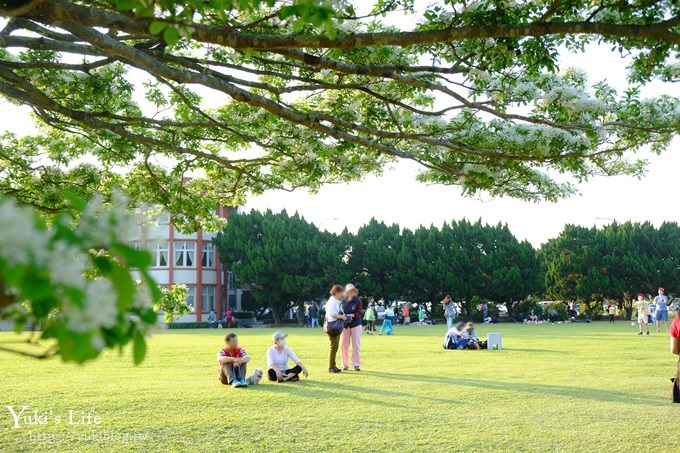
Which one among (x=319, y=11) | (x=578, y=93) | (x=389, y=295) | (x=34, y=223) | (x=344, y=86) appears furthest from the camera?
(x=389, y=295)

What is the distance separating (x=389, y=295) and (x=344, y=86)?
59175 millimetres

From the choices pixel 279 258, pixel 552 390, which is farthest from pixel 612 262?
pixel 552 390

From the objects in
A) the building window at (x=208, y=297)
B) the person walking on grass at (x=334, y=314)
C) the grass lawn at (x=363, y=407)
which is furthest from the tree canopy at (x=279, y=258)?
the person walking on grass at (x=334, y=314)

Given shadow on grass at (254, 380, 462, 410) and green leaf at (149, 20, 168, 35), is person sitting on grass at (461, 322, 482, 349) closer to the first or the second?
shadow on grass at (254, 380, 462, 410)

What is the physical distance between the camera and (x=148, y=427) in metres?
8.23

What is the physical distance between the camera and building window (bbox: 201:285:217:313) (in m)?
67.5

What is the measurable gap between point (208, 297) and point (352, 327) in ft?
181

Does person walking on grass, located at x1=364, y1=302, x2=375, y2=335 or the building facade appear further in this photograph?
the building facade

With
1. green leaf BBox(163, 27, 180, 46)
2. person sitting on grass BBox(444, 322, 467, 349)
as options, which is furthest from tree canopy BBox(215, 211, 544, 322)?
green leaf BBox(163, 27, 180, 46)

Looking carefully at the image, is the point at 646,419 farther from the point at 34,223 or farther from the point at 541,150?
the point at 34,223

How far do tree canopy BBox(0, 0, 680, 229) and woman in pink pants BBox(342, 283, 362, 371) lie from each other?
410cm

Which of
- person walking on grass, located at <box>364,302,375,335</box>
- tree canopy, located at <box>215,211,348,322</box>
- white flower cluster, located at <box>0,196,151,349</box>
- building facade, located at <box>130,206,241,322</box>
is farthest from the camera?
building facade, located at <box>130,206,241,322</box>

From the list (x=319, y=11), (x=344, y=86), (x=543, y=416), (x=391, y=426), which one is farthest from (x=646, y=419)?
(x=319, y=11)

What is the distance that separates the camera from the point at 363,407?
31.9ft
